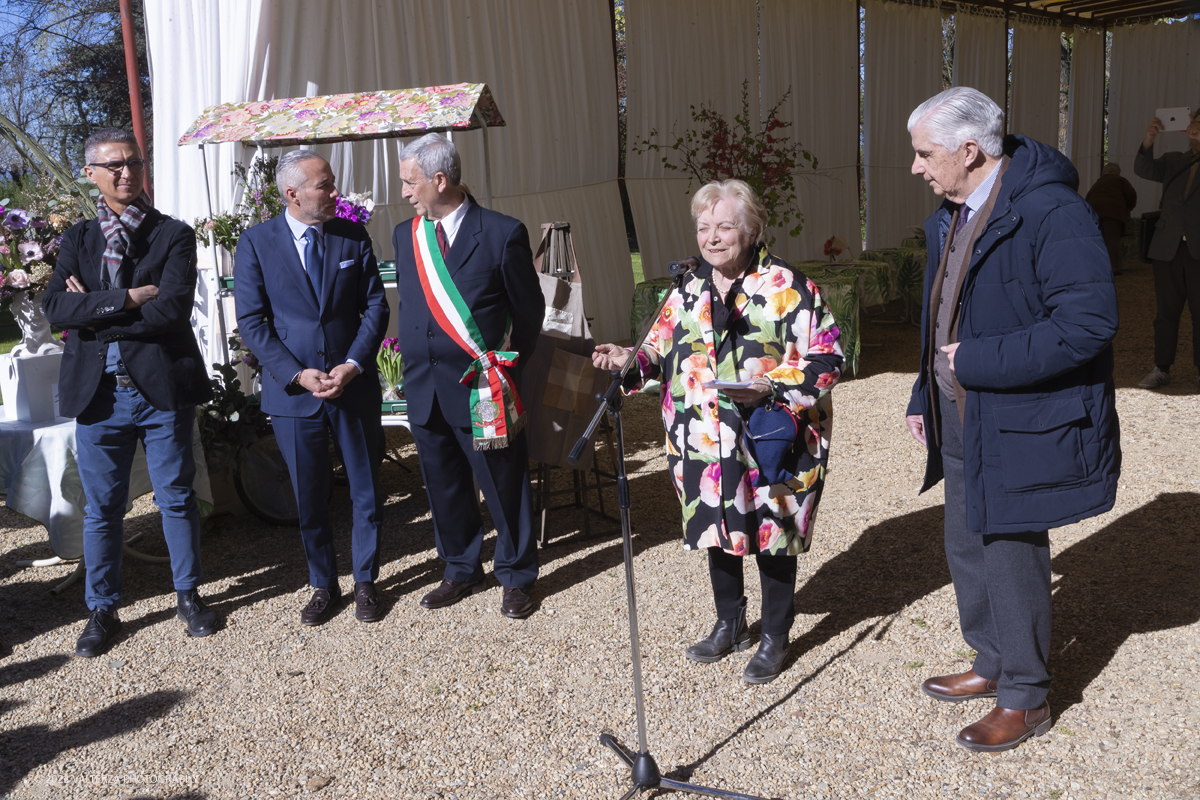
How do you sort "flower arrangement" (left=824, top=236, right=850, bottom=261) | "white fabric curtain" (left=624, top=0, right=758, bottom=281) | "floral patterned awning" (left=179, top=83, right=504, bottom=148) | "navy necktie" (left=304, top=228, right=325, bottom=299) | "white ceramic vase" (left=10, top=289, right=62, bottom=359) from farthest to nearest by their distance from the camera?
"white fabric curtain" (left=624, top=0, right=758, bottom=281) < "flower arrangement" (left=824, top=236, right=850, bottom=261) < "floral patterned awning" (left=179, top=83, right=504, bottom=148) < "white ceramic vase" (left=10, top=289, right=62, bottom=359) < "navy necktie" (left=304, top=228, right=325, bottom=299)

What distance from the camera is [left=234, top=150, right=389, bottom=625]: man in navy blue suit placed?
3656mm

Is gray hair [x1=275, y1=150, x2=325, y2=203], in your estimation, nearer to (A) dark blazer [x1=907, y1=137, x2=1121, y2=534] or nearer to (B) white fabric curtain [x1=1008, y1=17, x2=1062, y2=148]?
(A) dark blazer [x1=907, y1=137, x2=1121, y2=534]

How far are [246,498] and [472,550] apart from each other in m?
1.67

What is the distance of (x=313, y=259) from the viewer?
3688mm

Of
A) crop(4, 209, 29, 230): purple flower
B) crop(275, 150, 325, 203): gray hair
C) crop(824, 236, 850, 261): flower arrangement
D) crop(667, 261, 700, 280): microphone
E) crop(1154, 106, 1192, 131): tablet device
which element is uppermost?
crop(1154, 106, 1192, 131): tablet device

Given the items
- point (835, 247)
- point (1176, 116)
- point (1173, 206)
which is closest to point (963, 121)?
point (1173, 206)

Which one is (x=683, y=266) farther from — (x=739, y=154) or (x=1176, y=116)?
(x=1176, y=116)

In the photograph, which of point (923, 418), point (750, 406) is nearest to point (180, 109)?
point (750, 406)

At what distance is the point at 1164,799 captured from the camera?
246 centimetres

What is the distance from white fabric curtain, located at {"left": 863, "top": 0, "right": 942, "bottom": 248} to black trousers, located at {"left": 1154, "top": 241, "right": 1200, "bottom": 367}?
258 inches

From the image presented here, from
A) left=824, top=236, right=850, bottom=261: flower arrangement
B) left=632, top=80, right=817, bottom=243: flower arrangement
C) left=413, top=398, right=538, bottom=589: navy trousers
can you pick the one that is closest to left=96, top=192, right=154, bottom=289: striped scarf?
left=413, top=398, right=538, bottom=589: navy trousers

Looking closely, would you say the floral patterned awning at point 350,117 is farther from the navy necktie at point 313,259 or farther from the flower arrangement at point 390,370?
the navy necktie at point 313,259

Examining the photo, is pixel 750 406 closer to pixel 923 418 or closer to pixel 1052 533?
pixel 923 418

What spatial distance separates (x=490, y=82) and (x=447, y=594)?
531 cm
